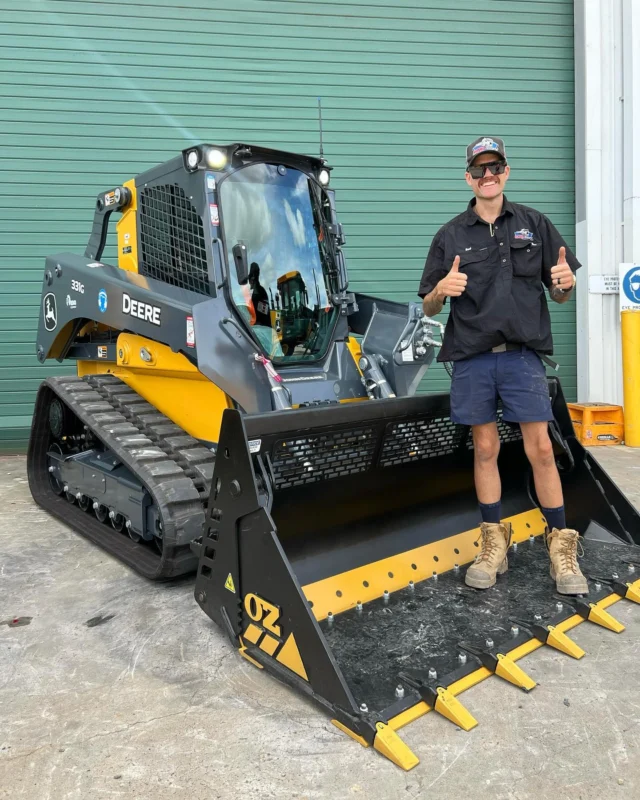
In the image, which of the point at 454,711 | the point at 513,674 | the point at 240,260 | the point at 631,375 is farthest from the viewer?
the point at 631,375

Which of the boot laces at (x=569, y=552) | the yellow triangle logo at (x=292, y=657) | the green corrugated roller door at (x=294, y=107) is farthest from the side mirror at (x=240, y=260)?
the green corrugated roller door at (x=294, y=107)

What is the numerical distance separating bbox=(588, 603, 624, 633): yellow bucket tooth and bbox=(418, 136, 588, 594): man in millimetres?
146

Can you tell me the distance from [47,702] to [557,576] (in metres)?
2.15

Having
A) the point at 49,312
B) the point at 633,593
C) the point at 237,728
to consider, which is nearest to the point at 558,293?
the point at 633,593

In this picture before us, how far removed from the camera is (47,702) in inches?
90.1

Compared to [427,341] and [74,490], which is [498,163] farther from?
[74,490]

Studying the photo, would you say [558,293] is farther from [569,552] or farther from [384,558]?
[384,558]

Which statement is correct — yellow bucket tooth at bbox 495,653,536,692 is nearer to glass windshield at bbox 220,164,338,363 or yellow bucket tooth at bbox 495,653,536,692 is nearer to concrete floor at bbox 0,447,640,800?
concrete floor at bbox 0,447,640,800

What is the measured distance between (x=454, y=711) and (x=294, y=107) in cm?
690

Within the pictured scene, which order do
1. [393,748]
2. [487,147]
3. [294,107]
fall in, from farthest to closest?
[294,107], [487,147], [393,748]

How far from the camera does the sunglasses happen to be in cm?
288

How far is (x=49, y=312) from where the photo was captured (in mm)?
4809

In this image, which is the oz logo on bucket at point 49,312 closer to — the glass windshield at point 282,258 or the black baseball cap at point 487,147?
the glass windshield at point 282,258

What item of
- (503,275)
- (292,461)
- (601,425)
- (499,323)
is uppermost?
(503,275)
